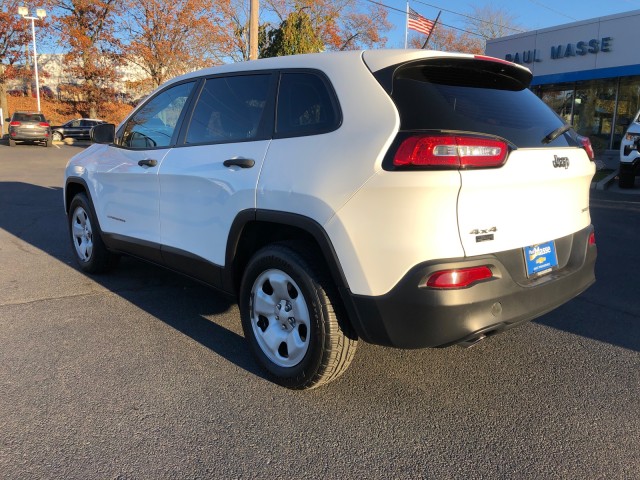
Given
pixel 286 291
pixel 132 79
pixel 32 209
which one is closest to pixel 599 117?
pixel 32 209

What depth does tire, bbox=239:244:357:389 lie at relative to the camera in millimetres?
2807

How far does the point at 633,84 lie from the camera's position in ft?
58.9

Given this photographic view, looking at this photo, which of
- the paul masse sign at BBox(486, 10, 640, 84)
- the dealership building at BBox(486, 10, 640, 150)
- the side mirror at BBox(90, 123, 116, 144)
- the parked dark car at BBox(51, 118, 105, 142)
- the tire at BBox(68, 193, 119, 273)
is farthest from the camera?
the parked dark car at BBox(51, 118, 105, 142)

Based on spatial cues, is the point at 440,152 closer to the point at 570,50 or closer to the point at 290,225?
the point at 290,225

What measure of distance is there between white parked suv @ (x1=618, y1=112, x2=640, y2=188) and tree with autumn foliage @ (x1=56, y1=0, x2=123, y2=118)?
33525 mm

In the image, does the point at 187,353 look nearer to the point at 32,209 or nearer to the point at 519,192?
the point at 519,192

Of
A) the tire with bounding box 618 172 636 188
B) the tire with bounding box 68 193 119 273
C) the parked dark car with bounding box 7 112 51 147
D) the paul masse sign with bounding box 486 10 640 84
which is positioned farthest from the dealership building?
the parked dark car with bounding box 7 112 51 147

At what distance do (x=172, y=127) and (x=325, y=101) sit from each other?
1592 millimetres

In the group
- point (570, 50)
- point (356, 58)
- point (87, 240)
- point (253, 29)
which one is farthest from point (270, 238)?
point (570, 50)

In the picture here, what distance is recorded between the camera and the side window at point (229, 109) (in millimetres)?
3363

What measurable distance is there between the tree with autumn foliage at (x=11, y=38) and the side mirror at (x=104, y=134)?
35226mm

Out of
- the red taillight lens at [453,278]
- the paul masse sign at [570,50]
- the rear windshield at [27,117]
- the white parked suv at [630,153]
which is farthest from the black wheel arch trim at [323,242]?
the rear windshield at [27,117]

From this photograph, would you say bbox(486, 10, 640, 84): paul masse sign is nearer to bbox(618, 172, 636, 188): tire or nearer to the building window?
the building window

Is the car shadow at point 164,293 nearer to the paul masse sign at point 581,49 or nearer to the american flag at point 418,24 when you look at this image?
the american flag at point 418,24
